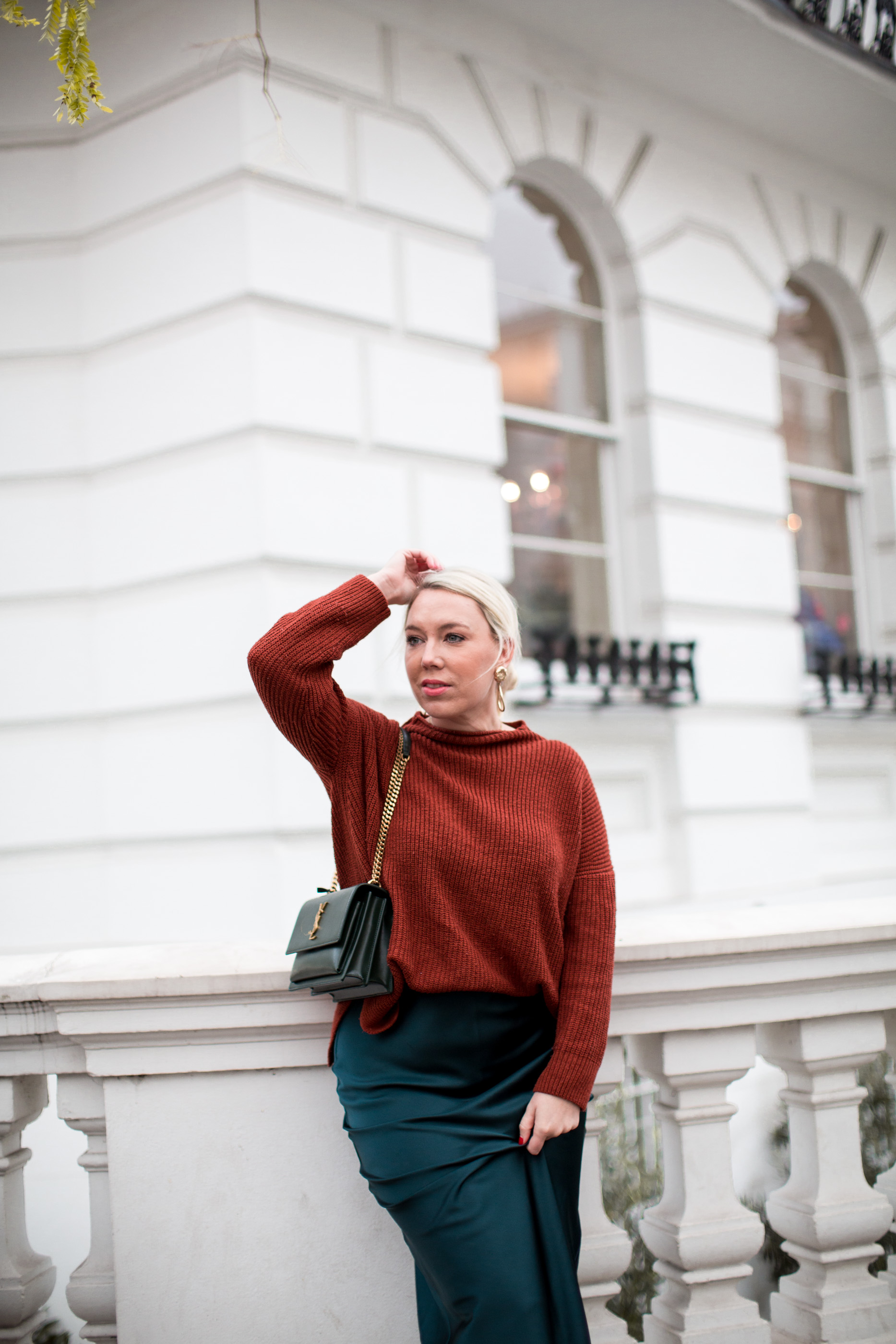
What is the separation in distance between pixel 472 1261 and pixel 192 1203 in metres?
0.54

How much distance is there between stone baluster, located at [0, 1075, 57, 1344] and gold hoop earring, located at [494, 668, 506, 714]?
1.15 meters

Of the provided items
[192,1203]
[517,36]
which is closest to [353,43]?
[517,36]

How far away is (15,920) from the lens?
14.8 ft

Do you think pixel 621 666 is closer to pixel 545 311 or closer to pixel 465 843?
pixel 545 311

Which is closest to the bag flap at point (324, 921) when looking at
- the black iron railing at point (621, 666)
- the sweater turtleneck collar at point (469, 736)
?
the sweater turtleneck collar at point (469, 736)

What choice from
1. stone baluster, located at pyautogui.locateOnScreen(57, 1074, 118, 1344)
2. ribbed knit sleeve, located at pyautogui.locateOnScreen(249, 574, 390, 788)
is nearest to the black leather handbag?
ribbed knit sleeve, located at pyautogui.locateOnScreen(249, 574, 390, 788)

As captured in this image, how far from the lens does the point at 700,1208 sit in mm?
1888

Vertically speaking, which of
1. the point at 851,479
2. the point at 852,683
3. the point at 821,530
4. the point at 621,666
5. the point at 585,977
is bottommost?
the point at 585,977

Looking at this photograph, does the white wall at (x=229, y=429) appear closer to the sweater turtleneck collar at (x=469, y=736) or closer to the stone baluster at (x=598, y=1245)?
the sweater turtleneck collar at (x=469, y=736)

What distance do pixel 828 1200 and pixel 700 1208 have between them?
26 cm

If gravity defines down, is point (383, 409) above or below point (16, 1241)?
above

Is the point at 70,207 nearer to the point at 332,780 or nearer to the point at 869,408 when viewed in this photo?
the point at 332,780

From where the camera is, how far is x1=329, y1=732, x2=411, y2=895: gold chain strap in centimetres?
180

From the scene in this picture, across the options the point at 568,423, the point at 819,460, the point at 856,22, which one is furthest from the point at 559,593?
the point at 856,22
